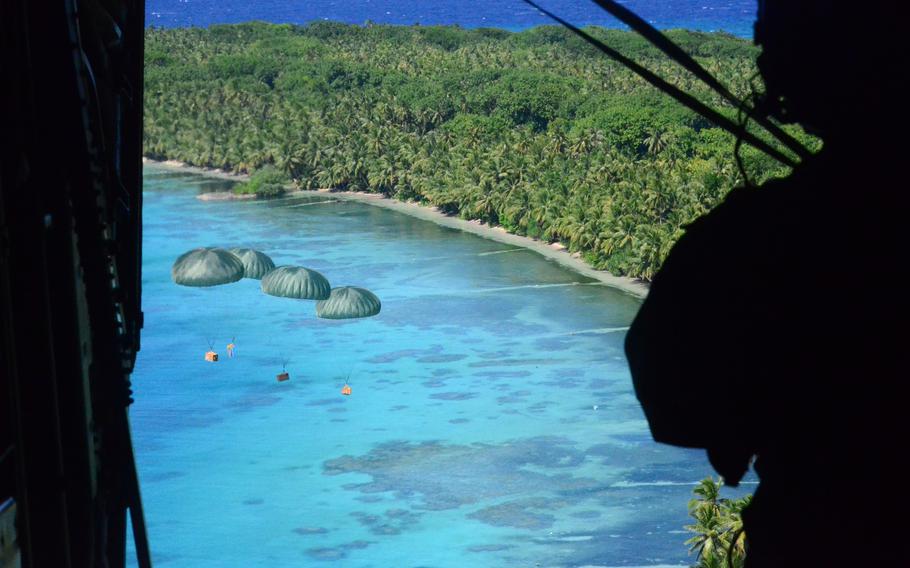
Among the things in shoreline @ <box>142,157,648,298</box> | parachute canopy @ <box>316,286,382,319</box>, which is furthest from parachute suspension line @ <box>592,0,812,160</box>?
parachute canopy @ <box>316,286,382,319</box>

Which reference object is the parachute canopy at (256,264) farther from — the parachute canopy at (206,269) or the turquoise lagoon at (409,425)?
the turquoise lagoon at (409,425)

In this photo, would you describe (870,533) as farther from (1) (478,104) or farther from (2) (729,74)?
(2) (729,74)

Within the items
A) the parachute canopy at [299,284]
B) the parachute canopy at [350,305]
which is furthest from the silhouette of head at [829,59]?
the parachute canopy at [299,284]

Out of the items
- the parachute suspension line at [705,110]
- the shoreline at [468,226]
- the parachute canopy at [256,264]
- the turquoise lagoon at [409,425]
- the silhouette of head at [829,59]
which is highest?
the silhouette of head at [829,59]

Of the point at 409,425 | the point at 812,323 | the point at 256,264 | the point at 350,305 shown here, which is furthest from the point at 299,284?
the point at 812,323

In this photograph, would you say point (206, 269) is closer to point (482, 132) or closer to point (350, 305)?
point (350, 305)
